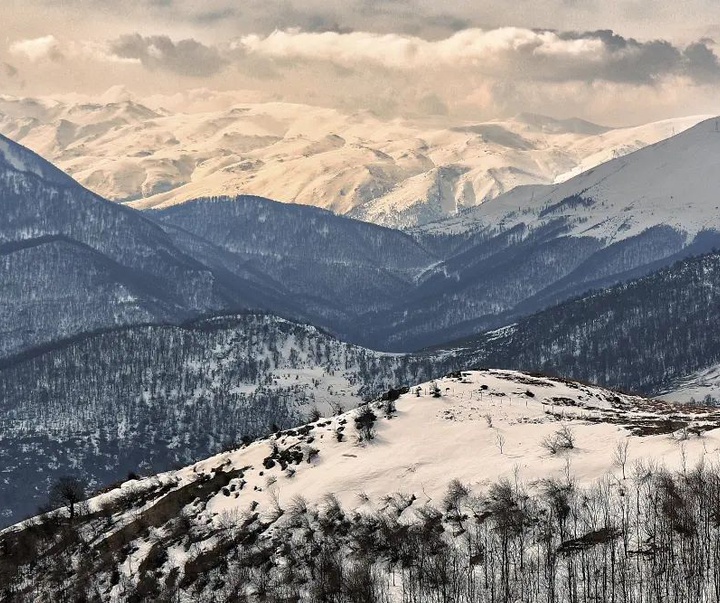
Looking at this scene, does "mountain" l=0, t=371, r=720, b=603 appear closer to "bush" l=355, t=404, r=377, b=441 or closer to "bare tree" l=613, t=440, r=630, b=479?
"bush" l=355, t=404, r=377, b=441

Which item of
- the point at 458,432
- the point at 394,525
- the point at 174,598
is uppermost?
the point at 458,432

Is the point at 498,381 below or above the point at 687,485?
above

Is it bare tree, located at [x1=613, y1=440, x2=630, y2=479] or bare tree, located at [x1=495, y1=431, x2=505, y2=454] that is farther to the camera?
bare tree, located at [x1=495, y1=431, x2=505, y2=454]

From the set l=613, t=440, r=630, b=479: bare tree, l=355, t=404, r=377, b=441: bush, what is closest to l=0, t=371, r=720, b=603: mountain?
l=355, t=404, r=377, b=441: bush

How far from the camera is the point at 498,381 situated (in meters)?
139

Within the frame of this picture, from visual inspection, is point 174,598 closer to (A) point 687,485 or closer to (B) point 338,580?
(B) point 338,580

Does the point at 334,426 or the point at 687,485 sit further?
the point at 334,426

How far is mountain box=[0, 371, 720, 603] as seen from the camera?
281ft

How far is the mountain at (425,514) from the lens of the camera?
281ft

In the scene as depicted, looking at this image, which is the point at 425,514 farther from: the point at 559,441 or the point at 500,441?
the point at 559,441

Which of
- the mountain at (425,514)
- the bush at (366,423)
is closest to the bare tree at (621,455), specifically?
the mountain at (425,514)

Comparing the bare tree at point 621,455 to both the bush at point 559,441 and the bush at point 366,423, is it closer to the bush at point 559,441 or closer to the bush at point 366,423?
the bush at point 559,441

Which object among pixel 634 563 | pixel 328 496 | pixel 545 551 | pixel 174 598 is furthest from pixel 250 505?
pixel 634 563

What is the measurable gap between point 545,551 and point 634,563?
779cm
